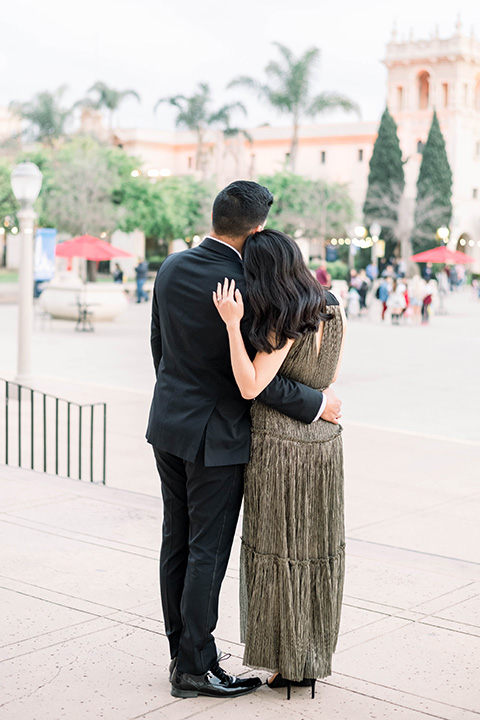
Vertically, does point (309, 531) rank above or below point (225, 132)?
below

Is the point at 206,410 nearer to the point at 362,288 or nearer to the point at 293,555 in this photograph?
the point at 293,555

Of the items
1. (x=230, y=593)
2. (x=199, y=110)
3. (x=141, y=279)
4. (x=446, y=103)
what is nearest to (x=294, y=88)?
(x=199, y=110)

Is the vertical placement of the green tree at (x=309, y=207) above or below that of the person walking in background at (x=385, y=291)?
above

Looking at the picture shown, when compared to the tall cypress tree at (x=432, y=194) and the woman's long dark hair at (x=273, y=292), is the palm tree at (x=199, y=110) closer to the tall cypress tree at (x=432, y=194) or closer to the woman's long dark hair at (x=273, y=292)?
the tall cypress tree at (x=432, y=194)

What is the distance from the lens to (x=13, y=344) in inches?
741

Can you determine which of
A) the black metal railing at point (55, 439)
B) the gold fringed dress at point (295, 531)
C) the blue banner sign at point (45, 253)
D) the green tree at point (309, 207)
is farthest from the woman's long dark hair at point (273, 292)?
the green tree at point (309, 207)

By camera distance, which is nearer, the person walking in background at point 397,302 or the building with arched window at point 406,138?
the person walking in background at point 397,302

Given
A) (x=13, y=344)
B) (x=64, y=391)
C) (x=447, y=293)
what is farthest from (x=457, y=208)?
(x=64, y=391)

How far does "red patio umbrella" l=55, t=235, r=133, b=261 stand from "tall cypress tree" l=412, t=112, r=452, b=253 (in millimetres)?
37191

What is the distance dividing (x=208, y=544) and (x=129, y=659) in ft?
2.28

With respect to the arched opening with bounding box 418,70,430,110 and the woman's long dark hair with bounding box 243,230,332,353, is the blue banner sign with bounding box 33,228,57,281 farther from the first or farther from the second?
the arched opening with bounding box 418,70,430,110

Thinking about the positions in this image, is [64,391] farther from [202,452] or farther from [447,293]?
[447,293]

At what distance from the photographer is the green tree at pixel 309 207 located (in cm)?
5472

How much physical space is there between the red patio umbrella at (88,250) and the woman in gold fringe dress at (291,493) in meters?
21.2
